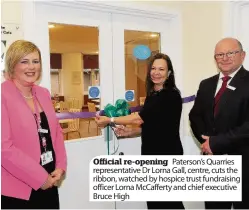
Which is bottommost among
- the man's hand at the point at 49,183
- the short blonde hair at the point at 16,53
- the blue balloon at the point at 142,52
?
the man's hand at the point at 49,183

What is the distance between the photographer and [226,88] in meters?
2.29

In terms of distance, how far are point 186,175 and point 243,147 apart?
492mm

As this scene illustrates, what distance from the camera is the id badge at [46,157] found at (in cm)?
190

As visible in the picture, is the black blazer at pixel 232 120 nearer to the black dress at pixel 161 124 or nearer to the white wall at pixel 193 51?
the black dress at pixel 161 124

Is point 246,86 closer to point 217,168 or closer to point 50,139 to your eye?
point 217,168

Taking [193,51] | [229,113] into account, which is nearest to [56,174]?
[229,113]

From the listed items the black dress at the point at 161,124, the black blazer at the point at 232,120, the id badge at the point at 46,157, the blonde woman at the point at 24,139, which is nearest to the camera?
the blonde woman at the point at 24,139

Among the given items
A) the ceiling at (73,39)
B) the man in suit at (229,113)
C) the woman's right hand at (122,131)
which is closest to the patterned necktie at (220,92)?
the man in suit at (229,113)

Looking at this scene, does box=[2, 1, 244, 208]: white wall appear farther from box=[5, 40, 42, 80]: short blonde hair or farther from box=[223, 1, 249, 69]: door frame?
box=[5, 40, 42, 80]: short blonde hair

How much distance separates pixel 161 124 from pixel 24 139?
40.2 inches

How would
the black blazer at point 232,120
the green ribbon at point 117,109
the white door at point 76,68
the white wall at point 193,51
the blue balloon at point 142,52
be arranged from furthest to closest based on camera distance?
the blue balloon at point 142,52 < the white wall at point 193,51 < the green ribbon at point 117,109 < the white door at point 76,68 < the black blazer at point 232,120

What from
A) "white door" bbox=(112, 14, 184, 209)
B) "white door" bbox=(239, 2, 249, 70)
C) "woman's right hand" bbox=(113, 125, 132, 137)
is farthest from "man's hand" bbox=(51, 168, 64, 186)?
"white door" bbox=(239, 2, 249, 70)

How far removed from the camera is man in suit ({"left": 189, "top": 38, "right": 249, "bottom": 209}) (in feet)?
7.19

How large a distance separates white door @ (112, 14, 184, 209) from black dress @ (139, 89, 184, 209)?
668mm
